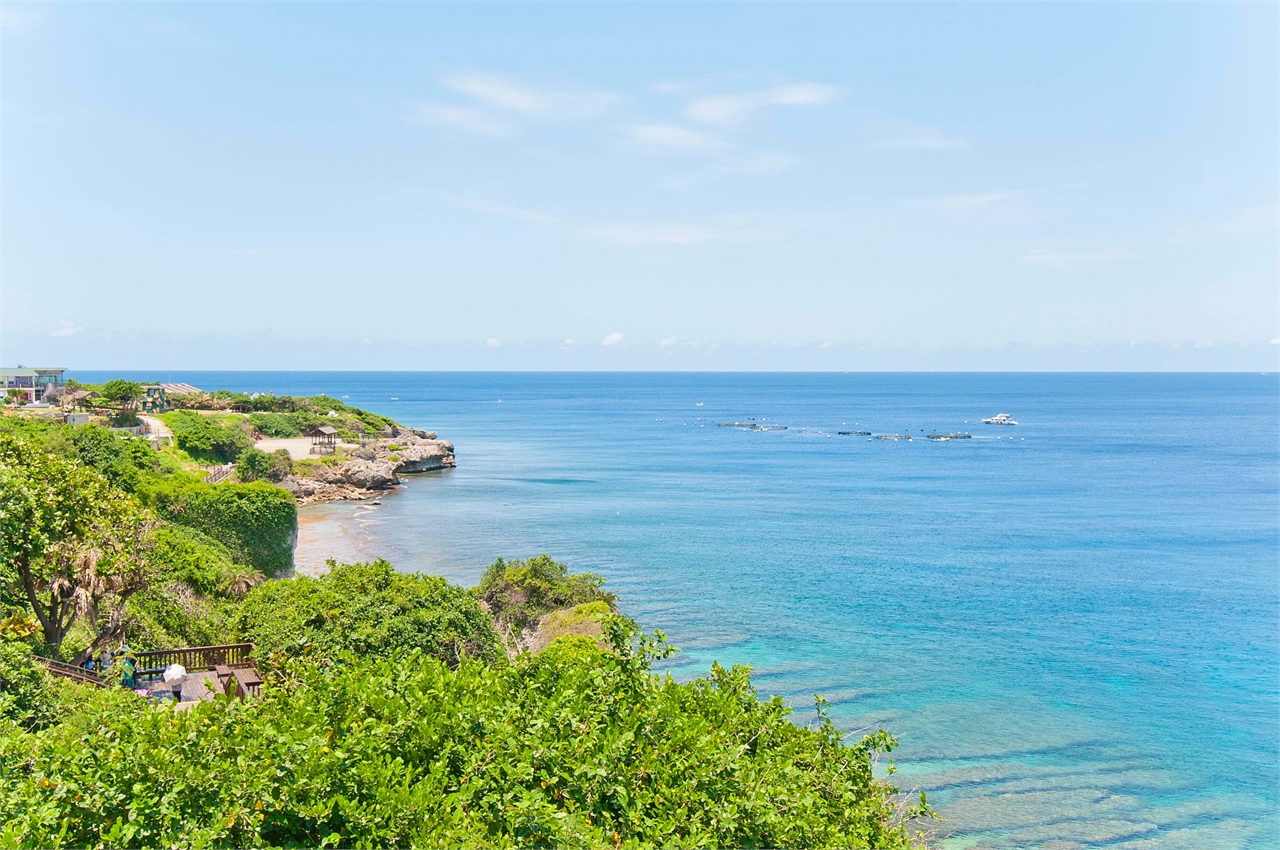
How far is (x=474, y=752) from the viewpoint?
883cm

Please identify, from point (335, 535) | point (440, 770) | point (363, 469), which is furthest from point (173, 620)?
point (363, 469)

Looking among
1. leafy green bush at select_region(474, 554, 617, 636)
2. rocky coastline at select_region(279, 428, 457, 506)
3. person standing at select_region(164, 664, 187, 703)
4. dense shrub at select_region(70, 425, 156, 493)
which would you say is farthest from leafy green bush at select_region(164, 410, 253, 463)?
person standing at select_region(164, 664, 187, 703)

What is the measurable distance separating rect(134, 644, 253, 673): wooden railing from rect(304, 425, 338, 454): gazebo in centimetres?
5758

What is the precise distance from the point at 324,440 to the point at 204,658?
65.2m

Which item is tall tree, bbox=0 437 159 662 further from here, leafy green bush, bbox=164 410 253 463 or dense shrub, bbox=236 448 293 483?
leafy green bush, bbox=164 410 253 463

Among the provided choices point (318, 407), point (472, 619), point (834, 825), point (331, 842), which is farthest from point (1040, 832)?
point (318, 407)

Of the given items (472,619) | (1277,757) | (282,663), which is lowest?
(1277,757)

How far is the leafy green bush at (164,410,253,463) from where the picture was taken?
6069 centimetres

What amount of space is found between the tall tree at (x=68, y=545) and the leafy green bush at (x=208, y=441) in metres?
45.4

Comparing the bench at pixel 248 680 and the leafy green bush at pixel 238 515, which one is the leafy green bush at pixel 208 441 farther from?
the bench at pixel 248 680

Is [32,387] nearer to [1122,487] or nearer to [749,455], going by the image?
[749,455]

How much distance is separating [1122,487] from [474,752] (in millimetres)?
76596

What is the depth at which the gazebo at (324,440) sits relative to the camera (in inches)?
2970

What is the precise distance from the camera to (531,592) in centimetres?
3231
